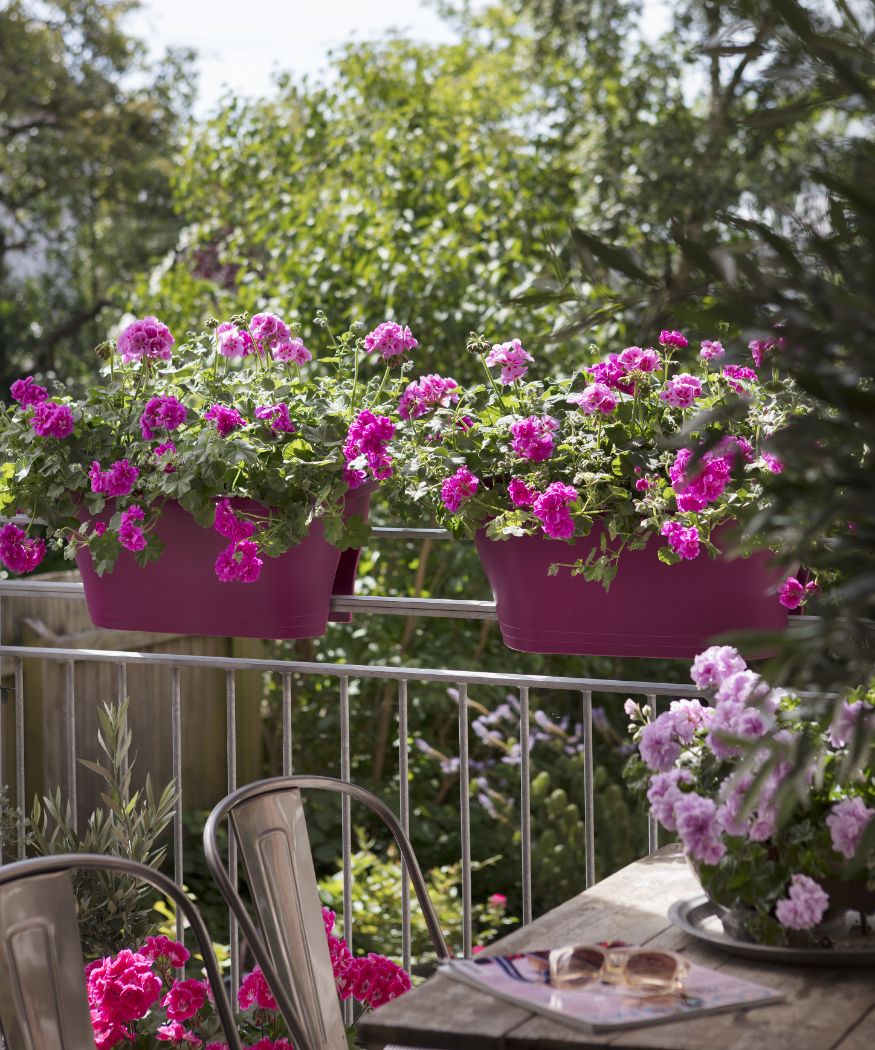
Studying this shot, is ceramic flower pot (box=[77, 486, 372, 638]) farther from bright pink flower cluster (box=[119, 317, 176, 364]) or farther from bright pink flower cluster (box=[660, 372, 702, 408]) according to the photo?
bright pink flower cluster (box=[660, 372, 702, 408])

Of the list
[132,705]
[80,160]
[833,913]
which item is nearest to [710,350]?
[833,913]

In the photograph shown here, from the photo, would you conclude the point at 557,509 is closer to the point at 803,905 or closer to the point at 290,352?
the point at 290,352

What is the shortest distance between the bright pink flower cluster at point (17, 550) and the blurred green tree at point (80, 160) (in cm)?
800

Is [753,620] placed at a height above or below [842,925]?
above

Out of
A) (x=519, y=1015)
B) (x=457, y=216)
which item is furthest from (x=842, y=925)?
(x=457, y=216)

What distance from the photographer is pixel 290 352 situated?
2.34 m

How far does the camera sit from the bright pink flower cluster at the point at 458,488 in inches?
79.2

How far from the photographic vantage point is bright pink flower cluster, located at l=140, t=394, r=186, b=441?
7.14 ft

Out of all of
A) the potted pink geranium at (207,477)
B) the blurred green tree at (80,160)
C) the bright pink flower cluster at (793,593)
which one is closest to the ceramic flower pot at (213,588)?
the potted pink geranium at (207,477)

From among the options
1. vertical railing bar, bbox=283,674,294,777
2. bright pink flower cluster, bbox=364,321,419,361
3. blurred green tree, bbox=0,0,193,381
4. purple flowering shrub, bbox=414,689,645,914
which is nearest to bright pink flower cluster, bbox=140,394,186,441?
bright pink flower cluster, bbox=364,321,419,361

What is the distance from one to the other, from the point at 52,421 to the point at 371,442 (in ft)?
1.93

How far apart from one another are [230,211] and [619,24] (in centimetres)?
304

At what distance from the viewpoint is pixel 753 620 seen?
2002 millimetres

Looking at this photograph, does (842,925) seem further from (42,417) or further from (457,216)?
(457,216)
